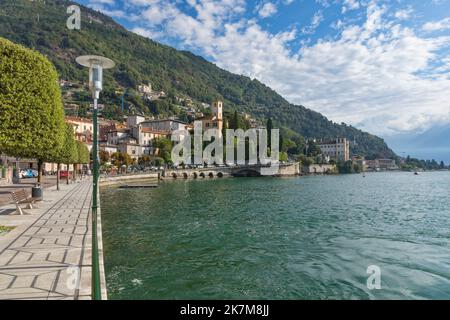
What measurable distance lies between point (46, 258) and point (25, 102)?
7780mm

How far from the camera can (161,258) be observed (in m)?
11.7

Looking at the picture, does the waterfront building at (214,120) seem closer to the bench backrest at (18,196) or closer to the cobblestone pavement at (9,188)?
the cobblestone pavement at (9,188)

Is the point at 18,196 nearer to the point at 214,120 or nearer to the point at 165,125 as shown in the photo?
the point at 214,120

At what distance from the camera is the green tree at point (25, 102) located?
481 inches

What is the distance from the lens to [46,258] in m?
8.34

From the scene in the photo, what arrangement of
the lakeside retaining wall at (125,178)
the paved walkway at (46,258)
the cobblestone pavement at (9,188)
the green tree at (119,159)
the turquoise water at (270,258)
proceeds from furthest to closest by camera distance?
the green tree at (119,159) < the lakeside retaining wall at (125,178) < the cobblestone pavement at (9,188) < the turquoise water at (270,258) < the paved walkway at (46,258)

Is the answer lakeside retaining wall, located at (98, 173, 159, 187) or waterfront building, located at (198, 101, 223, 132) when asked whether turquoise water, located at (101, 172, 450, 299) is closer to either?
lakeside retaining wall, located at (98, 173, 159, 187)

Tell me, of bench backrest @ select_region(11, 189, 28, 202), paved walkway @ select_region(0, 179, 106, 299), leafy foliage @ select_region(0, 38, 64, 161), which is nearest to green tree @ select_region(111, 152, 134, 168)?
bench backrest @ select_region(11, 189, 28, 202)

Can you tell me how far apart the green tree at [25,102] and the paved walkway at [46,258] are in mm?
3380

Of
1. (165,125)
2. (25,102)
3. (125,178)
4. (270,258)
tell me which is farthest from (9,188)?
(165,125)

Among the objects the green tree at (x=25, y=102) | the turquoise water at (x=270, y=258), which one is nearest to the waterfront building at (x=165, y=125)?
the turquoise water at (x=270, y=258)
